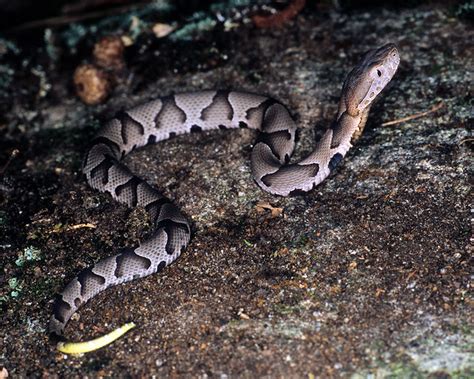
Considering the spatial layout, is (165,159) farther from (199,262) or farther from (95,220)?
(199,262)

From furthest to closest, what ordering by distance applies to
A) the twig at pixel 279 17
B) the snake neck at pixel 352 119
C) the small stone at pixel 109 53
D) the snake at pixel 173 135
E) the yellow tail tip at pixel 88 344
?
1. the twig at pixel 279 17
2. the small stone at pixel 109 53
3. the snake neck at pixel 352 119
4. the snake at pixel 173 135
5. the yellow tail tip at pixel 88 344

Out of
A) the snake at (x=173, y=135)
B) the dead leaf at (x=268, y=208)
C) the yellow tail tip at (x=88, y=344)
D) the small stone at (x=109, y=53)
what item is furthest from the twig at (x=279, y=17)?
the yellow tail tip at (x=88, y=344)

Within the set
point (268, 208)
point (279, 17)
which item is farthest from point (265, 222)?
point (279, 17)

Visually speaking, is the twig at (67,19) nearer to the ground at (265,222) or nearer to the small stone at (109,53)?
the ground at (265,222)

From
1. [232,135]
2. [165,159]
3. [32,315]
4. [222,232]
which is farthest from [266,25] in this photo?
[32,315]

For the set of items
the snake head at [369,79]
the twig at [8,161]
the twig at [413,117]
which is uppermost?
the snake head at [369,79]

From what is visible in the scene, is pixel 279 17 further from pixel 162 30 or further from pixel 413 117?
pixel 413 117

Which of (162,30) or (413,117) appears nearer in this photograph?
(413,117)
